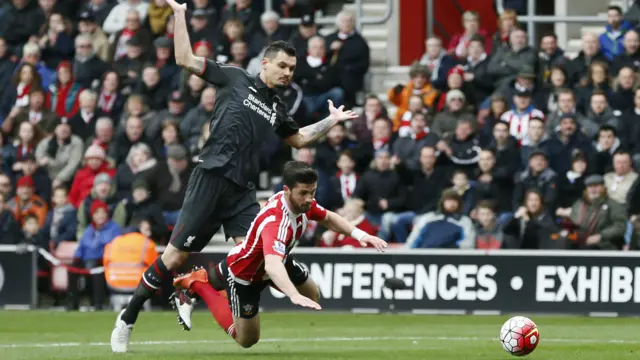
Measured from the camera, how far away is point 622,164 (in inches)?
728

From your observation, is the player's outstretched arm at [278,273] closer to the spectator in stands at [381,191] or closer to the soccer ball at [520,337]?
the soccer ball at [520,337]

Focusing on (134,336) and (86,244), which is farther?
(86,244)

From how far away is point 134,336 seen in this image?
15031mm

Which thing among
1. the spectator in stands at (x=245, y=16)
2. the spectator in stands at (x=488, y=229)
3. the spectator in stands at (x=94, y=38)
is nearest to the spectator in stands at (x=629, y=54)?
the spectator in stands at (x=488, y=229)

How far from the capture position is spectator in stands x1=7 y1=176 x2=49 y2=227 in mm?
21312

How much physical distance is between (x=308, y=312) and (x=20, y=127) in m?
6.43

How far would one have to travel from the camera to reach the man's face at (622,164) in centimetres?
1845

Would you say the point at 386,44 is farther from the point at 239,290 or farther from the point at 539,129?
the point at 239,290

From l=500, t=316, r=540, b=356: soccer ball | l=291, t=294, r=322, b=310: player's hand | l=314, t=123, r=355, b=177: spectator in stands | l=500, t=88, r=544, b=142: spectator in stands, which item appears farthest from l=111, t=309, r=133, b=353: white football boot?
l=500, t=88, r=544, b=142: spectator in stands

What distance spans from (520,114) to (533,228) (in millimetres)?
2054

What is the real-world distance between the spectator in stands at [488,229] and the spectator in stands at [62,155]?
642cm

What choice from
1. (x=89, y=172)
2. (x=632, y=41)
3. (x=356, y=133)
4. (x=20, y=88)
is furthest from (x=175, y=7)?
(x=20, y=88)

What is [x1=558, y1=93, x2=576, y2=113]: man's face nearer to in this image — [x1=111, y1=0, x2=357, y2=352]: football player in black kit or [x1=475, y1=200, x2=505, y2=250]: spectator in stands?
[x1=475, y1=200, x2=505, y2=250]: spectator in stands

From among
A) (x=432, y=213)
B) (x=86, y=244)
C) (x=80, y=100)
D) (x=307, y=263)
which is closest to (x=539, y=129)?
(x=432, y=213)
